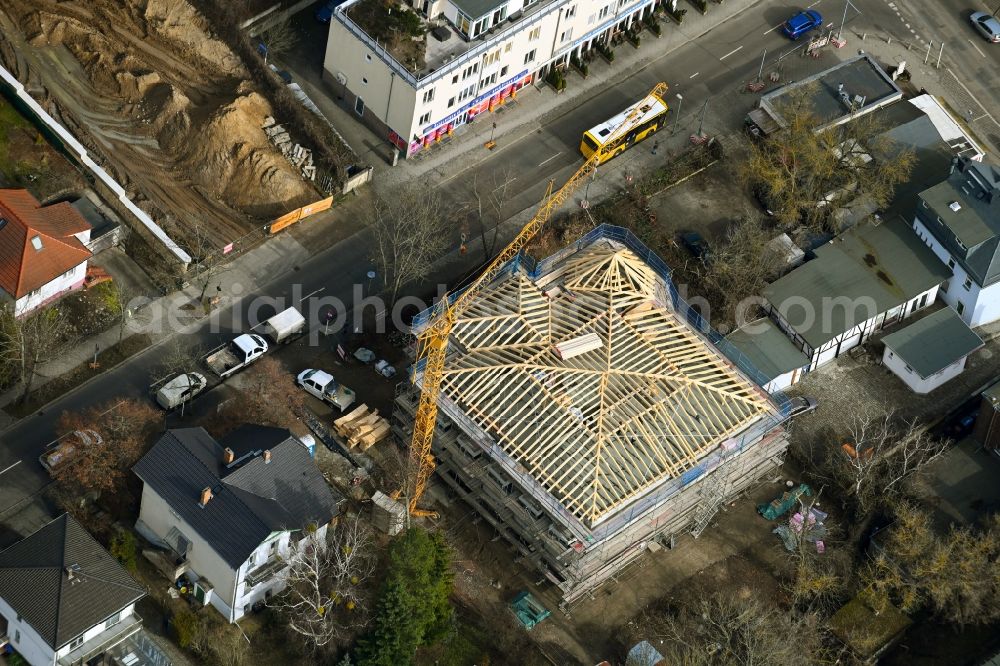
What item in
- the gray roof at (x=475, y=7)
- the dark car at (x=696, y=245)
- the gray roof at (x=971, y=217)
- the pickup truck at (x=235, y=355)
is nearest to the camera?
the pickup truck at (x=235, y=355)

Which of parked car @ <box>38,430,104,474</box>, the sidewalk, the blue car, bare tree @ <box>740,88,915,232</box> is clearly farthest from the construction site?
the blue car

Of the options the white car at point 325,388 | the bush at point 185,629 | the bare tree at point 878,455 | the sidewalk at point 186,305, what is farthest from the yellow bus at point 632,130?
the bush at point 185,629

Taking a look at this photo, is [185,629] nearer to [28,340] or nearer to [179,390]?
[179,390]

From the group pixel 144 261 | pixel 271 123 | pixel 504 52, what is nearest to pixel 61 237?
pixel 144 261

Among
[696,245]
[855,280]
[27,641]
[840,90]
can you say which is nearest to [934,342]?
[855,280]

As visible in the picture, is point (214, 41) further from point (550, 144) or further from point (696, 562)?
point (696, 562)

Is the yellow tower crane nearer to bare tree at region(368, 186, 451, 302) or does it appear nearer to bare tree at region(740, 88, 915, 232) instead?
bare tree at region(368, 186, 451, 302)

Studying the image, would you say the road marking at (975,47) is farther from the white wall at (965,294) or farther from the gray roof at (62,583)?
the gray roof at (62,583)
